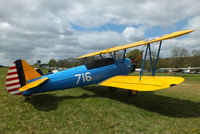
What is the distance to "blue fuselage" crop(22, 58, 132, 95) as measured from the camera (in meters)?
5.11

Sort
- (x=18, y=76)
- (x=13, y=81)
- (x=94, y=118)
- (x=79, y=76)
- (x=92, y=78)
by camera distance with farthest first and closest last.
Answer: (x=92, y=78) → (x=79, y=76) → (x=18, y=76) → (x=13, y=81) → (x=94, y=118)

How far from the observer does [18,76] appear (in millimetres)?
4652

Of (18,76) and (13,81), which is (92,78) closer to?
(18,76)

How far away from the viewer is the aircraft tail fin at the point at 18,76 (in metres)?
4.48

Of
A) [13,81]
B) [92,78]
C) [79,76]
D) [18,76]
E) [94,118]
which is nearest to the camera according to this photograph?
[94,118]

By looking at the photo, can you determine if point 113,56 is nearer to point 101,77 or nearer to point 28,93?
point 101,77

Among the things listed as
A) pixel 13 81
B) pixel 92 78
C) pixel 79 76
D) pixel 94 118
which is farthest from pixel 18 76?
pixel 94 118

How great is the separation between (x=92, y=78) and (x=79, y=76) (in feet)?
2.37

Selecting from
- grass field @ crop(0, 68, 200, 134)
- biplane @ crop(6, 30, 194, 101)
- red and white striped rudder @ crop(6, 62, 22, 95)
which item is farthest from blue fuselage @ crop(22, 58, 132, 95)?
grass field @ crop(0, 68, 200, 134)

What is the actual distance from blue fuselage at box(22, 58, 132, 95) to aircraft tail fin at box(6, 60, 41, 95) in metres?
0.38

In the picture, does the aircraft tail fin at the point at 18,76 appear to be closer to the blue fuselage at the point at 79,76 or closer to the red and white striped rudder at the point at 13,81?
the red and white striped rudder at the point at 13,81

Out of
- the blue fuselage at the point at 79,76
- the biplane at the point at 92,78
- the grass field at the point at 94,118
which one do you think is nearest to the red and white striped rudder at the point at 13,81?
the biplane at the point at 92,78

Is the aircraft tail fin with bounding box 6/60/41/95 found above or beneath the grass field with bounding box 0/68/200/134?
above

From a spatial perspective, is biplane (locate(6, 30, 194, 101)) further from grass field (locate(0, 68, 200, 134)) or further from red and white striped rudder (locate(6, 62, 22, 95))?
grass field (locate(0, 68, 200, 134))
